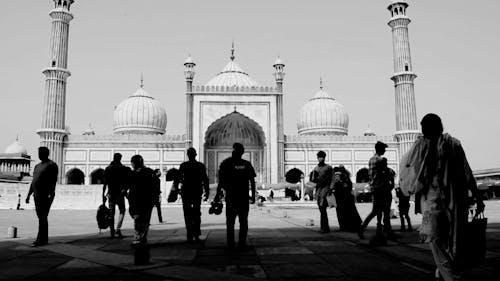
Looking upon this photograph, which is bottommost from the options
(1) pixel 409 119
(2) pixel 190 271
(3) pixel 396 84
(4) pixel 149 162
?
(2) pixel 190 271

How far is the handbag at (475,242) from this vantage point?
3.01 meters

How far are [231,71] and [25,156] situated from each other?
25380 mm

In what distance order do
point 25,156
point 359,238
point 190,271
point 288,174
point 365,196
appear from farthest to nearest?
point 25,156
point 288,174
point 365,196
point 359,238
point 190,271

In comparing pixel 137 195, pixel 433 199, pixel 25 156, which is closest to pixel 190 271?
pixel 137 195

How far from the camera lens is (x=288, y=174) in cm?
3872

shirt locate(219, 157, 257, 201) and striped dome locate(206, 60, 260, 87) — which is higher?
→ striped dome locate(206, 60, 260, 87)

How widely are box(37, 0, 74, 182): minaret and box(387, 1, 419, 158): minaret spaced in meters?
26.8

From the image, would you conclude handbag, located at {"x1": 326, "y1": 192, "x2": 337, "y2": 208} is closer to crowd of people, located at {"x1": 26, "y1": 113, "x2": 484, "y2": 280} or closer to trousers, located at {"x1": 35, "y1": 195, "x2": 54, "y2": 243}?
crowd of people, located at {"x1": 26, "y1": 113, "x2": 484, "y2": 280}

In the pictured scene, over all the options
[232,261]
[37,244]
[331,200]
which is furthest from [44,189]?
[331,200]

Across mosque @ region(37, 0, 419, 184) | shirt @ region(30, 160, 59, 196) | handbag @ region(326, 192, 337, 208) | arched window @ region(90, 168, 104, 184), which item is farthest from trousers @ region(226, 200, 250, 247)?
arched window @ region(90, 168, 104, 184)

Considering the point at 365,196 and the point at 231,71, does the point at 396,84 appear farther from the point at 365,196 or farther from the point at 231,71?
the point at 231,71

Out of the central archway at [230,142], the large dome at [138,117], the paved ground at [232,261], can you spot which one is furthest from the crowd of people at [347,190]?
the large dome at [138,117]

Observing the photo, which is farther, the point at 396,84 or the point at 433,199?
the point at 396,84

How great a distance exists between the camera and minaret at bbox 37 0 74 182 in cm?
3296
